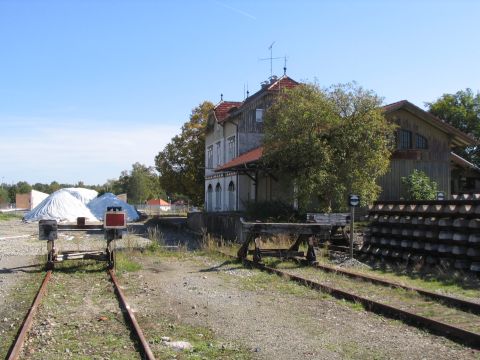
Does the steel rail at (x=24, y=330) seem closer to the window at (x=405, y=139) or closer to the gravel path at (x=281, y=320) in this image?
the gravel path at (x=281, y=320)

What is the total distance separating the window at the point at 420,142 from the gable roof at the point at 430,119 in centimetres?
80

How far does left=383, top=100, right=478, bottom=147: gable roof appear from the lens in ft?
85.0

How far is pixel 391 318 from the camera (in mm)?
7590

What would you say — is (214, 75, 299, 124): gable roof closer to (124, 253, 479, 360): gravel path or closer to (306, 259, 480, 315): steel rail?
(306, 259, 480, 315): steel rail

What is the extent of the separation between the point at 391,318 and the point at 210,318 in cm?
246

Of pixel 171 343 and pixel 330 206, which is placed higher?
pixel 330 206

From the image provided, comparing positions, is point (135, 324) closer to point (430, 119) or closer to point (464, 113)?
point (430, 119)

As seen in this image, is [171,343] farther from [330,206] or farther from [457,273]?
[330,206]

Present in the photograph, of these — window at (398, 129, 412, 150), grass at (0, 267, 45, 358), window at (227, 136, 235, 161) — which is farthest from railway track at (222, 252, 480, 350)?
window at (227, 136, 235, 161)

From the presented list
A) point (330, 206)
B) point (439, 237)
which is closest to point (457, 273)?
point (439, 237)

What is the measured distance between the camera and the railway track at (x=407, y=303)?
674 cm

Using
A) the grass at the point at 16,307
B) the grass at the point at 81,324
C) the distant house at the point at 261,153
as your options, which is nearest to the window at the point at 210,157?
the distant house at the point at 261,153

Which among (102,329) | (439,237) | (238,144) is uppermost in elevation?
(238,144)

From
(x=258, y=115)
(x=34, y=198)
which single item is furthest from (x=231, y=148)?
(x=34, y=198)
